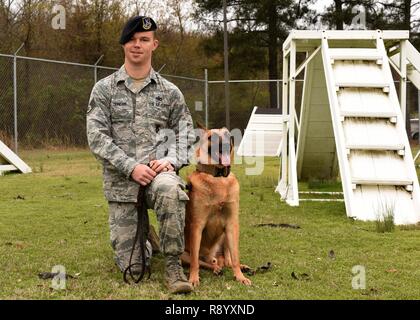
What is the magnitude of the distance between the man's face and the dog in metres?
0.69

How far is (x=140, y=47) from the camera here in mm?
3744

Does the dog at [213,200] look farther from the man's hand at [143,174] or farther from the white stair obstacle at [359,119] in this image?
the white stair obstacle at [359,119]

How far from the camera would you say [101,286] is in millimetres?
3438

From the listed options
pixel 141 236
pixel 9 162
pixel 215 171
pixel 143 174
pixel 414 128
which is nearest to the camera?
pixel 143 174

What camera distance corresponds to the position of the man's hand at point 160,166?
3.58 meters

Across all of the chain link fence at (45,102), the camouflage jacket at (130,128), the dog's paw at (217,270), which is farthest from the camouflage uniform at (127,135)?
the chain link fence at (45,102)

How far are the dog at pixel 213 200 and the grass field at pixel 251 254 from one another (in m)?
0.19

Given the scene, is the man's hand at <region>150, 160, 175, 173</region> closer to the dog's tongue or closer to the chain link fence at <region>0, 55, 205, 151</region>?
the dog's tongue

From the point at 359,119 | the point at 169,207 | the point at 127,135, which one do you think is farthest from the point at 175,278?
the point at 359,119

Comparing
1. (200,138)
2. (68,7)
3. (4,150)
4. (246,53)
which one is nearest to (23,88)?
(4,150)

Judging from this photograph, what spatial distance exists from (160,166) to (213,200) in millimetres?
410

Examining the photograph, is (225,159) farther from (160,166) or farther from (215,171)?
(160,166)

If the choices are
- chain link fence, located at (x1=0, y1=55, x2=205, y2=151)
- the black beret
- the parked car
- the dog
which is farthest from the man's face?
the parked car
